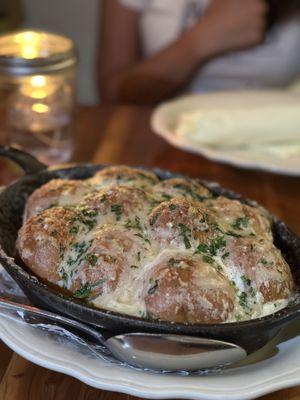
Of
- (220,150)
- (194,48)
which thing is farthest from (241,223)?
(194,48)

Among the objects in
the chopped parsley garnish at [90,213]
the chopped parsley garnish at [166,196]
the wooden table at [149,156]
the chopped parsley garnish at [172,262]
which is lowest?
the wooden table at [149,156]

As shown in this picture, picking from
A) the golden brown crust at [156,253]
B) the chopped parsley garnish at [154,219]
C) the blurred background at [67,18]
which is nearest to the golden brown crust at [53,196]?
the golden brown crust at [156,253]

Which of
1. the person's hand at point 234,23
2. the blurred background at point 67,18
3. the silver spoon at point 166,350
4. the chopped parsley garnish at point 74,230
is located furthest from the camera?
the blurred background at point 67,18

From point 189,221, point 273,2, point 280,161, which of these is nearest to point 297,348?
point 189,221

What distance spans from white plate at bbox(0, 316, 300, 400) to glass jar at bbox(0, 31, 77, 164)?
54 centimetres

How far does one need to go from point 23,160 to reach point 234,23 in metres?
1.03

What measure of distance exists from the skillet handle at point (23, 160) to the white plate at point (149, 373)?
0.26 m

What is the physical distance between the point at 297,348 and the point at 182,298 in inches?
5.4

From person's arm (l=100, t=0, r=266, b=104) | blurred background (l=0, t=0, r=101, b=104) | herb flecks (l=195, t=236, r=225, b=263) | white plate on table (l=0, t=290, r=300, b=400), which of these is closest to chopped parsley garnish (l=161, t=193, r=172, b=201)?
herb flecks (l=195, t=236, r=225, b=263)

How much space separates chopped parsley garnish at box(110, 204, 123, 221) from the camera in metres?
0.66

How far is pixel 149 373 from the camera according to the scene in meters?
0.55

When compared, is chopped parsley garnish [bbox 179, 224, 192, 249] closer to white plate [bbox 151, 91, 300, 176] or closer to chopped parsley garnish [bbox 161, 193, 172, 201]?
chopped parsley garnish [bbox 161, 193, 172, 201]

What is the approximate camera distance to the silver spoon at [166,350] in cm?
52

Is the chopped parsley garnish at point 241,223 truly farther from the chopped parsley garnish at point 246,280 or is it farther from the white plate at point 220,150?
the white plate at point 220,150
